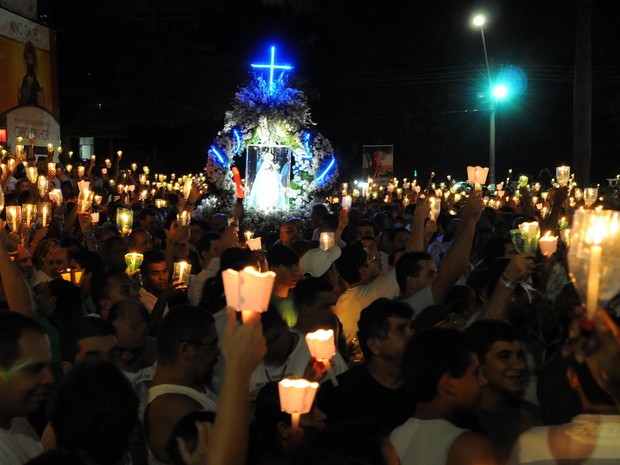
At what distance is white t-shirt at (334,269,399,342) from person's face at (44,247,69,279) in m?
2.43

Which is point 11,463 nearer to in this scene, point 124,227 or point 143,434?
point 143,434

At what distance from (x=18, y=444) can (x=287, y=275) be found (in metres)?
3.49

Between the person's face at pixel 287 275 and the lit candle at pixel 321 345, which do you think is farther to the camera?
the person's face at pixel 287 275

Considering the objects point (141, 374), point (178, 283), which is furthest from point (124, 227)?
point (141, 374)

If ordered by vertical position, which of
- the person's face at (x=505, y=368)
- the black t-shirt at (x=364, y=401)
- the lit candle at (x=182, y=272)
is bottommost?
the black t-shirt at (x=364, y=401)

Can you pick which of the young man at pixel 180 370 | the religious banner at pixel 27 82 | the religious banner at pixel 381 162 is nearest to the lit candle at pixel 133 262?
the young man at pixel 180 370

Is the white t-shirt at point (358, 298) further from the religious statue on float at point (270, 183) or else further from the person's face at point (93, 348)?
the religious statue on float at point (270, 183)

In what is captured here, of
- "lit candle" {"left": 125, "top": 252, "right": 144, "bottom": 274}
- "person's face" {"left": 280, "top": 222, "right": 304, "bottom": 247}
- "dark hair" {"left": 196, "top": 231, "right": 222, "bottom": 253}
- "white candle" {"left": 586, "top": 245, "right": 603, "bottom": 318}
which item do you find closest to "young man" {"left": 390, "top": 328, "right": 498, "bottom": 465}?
"white candle" {"left": 586, "top": 245, "right": 603, "bottom": 318}

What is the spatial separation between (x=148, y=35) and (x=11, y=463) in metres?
36.8

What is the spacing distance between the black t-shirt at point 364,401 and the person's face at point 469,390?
832 mm

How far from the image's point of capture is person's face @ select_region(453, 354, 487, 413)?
3938 millimetres

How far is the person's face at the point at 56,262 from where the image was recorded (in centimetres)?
809

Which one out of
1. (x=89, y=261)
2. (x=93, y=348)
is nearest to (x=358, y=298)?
(x=89, y=261)

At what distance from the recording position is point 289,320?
6.44 meters
